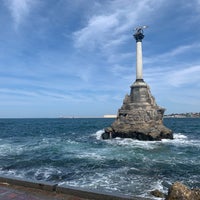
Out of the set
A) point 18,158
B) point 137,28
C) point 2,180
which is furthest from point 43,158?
point 137,28

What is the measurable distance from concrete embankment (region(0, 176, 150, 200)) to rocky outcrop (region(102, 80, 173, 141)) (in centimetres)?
2916

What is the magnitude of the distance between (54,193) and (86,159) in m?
13.5

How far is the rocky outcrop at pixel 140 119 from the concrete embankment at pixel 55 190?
29.2 metres

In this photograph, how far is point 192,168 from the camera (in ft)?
54.4

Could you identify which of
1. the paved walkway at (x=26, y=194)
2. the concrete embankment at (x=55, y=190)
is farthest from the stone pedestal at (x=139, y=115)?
the paved walkway at (x=26, y=194)

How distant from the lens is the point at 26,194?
246 inches

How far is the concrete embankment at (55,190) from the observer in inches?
232

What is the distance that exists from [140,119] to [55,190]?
31.5 metres

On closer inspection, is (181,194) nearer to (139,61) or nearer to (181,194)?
(181,194)

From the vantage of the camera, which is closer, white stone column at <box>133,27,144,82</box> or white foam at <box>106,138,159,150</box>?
white foam at <box>106,138,159,150</box>

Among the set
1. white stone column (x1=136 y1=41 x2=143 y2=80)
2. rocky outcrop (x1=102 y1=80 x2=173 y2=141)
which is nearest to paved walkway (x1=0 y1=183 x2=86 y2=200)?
rocky outcrop (x1=102 y1=80 x2=173 y2=141)

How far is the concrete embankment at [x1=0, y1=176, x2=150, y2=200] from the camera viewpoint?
5.90 meters

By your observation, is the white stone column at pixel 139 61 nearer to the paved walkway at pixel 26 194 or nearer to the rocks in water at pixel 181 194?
the rocks in water at pixel 181 194

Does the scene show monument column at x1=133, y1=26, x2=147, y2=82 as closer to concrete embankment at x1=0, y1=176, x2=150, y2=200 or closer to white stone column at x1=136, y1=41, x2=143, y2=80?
white stone column at x1=136, y1=41, x2=143, y2=80
